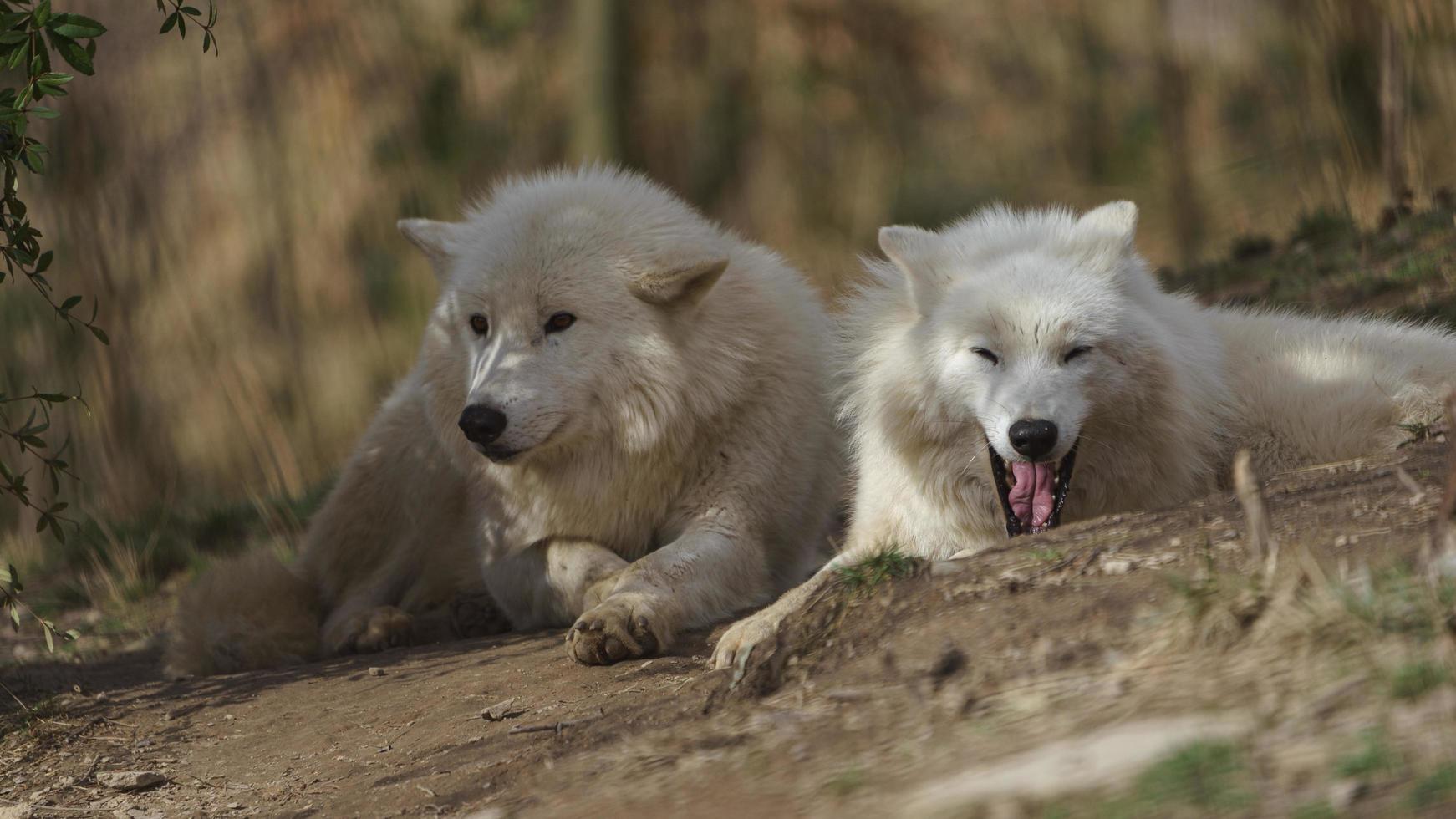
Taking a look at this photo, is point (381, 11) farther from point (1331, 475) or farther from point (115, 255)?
point (1331, 475)

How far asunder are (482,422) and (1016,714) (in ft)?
8.74

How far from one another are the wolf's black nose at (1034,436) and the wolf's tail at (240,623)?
10.3 ft

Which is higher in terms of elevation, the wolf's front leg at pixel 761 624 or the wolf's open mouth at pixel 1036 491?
the wolf's open mouth at pixel 1036 491

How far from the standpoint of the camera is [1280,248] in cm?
812

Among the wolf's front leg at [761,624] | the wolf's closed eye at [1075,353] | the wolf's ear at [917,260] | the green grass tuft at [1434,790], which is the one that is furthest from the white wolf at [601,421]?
the green grass tuft at [1434,790]

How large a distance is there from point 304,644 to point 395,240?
233 inches

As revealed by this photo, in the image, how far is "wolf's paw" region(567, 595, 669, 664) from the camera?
412 centimetres

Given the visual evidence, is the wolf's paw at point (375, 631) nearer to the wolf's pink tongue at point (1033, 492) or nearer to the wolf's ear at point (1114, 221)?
the wolf's pink tongue at point (1033, 492)

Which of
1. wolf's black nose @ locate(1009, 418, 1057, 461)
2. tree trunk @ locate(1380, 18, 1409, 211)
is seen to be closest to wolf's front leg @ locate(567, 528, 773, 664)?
wolf's black nose @ locate(1009, 418, 1057, 461)

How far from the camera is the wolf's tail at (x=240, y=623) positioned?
515cm

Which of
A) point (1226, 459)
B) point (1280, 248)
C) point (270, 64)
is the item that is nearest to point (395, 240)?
point (270, 64)

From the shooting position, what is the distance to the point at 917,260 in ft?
13.9

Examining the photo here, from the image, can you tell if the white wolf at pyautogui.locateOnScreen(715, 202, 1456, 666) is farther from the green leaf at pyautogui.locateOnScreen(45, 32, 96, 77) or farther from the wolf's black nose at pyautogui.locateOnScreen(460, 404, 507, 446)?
the green leaf at pyautogui.locateOnScreen(45, 32, 96, 77)

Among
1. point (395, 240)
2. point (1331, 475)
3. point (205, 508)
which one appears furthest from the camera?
point (395, 240)
